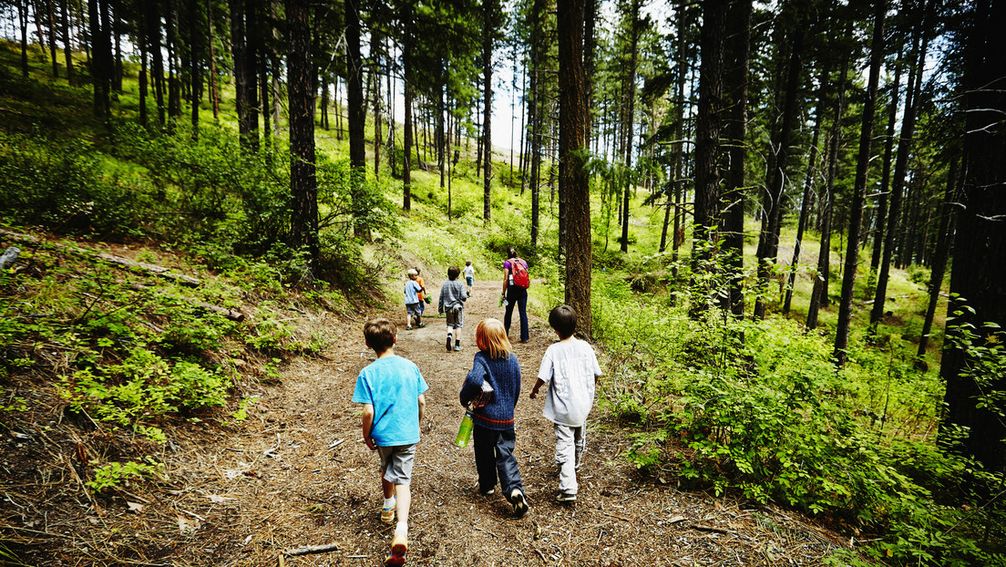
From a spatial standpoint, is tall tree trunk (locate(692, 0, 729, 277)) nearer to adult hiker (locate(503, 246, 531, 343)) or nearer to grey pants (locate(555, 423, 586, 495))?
adult hiker (locate(503, 246, 531, 343))

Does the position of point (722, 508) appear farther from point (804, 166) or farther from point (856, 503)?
point (804, 166)

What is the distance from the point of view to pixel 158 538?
285 centimetres

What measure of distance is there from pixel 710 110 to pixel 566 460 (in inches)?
275

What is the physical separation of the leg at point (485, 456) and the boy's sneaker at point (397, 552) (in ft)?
3.40

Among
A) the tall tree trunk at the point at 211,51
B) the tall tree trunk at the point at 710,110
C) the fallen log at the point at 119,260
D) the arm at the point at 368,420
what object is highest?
the tall tree trunk at the point at 211,51

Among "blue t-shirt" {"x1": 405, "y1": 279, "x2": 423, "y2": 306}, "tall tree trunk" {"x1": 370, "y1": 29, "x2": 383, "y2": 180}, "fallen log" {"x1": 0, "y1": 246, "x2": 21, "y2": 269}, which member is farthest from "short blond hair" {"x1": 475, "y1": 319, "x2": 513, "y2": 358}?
"tall tree trunk" {"x1": 370, "y1": 29, "x2": 383, "y2": 180}

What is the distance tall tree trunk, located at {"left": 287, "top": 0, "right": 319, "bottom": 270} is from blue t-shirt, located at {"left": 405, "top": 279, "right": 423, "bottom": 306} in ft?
7.85

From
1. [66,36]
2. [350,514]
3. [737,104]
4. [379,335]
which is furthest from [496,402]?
[66,36]

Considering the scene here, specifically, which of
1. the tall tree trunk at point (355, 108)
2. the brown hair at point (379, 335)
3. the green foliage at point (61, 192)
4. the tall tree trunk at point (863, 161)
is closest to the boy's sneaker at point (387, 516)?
the brown hair at point (379, 335)

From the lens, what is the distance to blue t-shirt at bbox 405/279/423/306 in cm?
986

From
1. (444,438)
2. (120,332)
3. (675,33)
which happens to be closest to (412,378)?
(444,438)

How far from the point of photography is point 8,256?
4.86 meters

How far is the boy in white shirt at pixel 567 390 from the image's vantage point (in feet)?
12.3

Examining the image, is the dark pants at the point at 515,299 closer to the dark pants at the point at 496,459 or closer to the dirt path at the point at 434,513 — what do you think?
the dirt path at the point at 434,513
